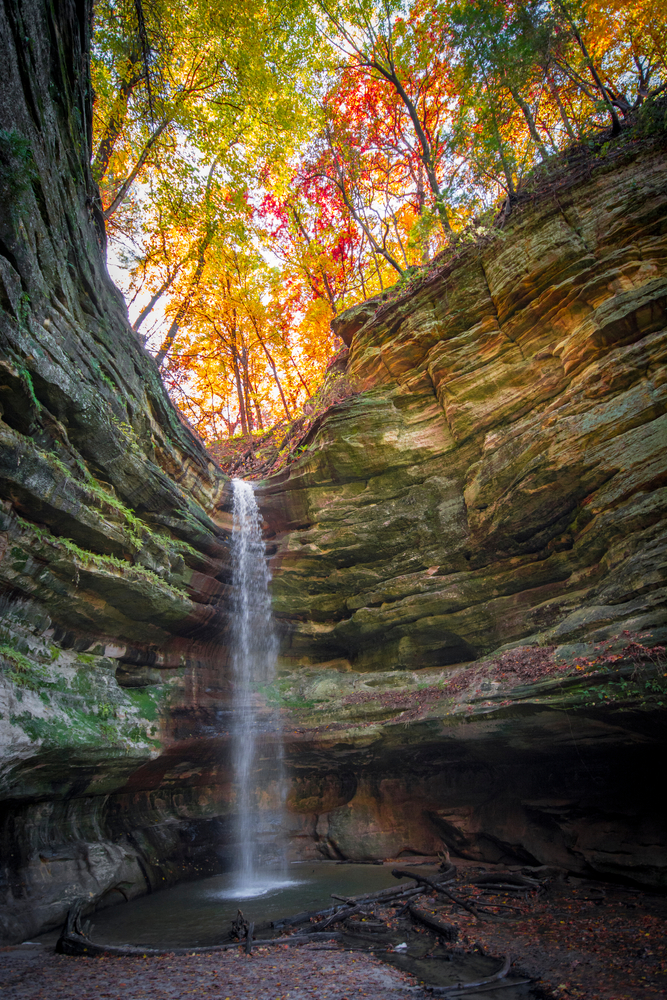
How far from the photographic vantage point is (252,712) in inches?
482

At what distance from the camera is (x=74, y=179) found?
344 inches

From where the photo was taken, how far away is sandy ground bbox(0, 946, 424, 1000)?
4980mm

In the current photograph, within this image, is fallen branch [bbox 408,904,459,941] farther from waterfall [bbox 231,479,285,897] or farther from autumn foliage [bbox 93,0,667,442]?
autumn foliage [bbox 93,0,667,442]

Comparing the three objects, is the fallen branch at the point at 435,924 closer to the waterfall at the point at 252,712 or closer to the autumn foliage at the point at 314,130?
the waterfall at the point at 252,712

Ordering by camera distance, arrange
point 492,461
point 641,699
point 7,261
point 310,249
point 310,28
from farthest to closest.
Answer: point 310,249 < point 310,28 < point 492,461 < point 641,699 < point 7,261

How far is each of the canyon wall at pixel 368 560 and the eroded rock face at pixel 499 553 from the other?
0.20ft

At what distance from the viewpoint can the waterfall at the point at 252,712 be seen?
37.9 feet

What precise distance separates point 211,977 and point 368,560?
899 cm

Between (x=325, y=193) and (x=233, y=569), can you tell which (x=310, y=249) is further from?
(x=233, y=569)

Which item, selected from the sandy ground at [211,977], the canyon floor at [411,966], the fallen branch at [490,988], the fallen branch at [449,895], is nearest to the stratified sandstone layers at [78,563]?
the sandy ground at [211,977]

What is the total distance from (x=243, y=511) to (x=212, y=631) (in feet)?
12.8

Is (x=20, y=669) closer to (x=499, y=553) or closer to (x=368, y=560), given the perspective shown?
(x=368, y=560)

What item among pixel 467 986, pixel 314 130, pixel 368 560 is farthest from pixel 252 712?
pixel 314 130

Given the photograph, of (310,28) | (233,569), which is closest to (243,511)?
(233,569)
